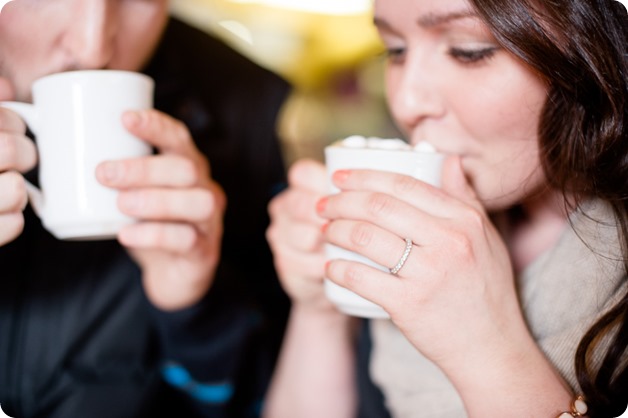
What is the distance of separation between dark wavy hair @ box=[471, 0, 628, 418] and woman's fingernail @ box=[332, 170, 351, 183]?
23 centimetres

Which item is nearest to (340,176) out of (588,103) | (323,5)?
(588,103)

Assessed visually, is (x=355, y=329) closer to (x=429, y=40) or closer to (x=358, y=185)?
(x=358, y=185)

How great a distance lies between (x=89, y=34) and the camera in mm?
715

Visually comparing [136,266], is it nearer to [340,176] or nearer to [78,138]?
[78,138]

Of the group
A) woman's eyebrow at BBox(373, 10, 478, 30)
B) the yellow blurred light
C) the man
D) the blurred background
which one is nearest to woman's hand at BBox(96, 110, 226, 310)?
the man

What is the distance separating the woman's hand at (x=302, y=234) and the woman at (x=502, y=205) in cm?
13

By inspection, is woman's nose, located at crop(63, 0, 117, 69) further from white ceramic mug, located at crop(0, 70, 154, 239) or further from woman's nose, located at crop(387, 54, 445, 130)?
woman's nose, located at crop(387, 54, 445, 130)

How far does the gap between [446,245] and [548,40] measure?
25 cm

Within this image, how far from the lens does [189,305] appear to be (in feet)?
3.06

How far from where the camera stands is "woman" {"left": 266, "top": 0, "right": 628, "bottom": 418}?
652 millimetres

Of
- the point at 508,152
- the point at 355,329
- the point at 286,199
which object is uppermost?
the point at 508,152

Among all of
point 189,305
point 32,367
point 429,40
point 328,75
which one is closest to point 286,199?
point 189,305

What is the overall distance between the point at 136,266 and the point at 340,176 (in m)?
0.43

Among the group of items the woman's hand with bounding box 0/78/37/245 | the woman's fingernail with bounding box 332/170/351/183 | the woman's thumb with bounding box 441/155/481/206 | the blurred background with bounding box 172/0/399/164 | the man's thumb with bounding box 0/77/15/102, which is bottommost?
the blurred background with bounding box 172/0/399/164
